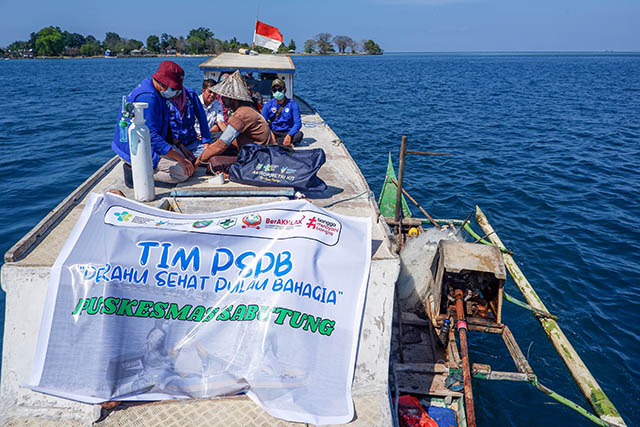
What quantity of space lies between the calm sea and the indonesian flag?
561 cm

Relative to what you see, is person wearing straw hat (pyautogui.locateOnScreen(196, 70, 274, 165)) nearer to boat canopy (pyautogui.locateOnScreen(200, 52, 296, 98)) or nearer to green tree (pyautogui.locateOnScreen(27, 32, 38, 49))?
boat canopy (pyautogui.locateOnScreen(200, 52, 296, 98))

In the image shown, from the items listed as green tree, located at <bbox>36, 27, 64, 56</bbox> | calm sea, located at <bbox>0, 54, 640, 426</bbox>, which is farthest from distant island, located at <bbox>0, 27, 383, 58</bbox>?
calm sea, located at <bbox>0, 54, 640, 426</bbox>

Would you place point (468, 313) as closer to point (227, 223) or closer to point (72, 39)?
point (227, 223)

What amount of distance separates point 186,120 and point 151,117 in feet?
3.48

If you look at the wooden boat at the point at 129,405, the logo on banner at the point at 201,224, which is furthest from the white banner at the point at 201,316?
the wooden boat at the point at 129,405

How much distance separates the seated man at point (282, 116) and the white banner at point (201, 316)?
5135mm

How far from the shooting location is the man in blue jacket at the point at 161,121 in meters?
5.31

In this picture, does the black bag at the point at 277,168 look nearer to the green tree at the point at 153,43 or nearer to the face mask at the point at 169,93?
the face mask at the point at 169,93

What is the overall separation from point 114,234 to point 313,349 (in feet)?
7.05

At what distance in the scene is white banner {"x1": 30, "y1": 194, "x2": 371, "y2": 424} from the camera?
351cm

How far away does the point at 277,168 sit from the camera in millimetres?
5715

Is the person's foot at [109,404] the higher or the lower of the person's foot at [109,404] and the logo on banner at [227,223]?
the lower

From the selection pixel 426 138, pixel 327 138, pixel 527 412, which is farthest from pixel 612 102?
pixel 527 412

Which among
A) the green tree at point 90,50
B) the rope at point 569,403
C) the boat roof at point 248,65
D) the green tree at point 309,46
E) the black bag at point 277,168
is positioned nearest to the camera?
the rope at point 569,403
